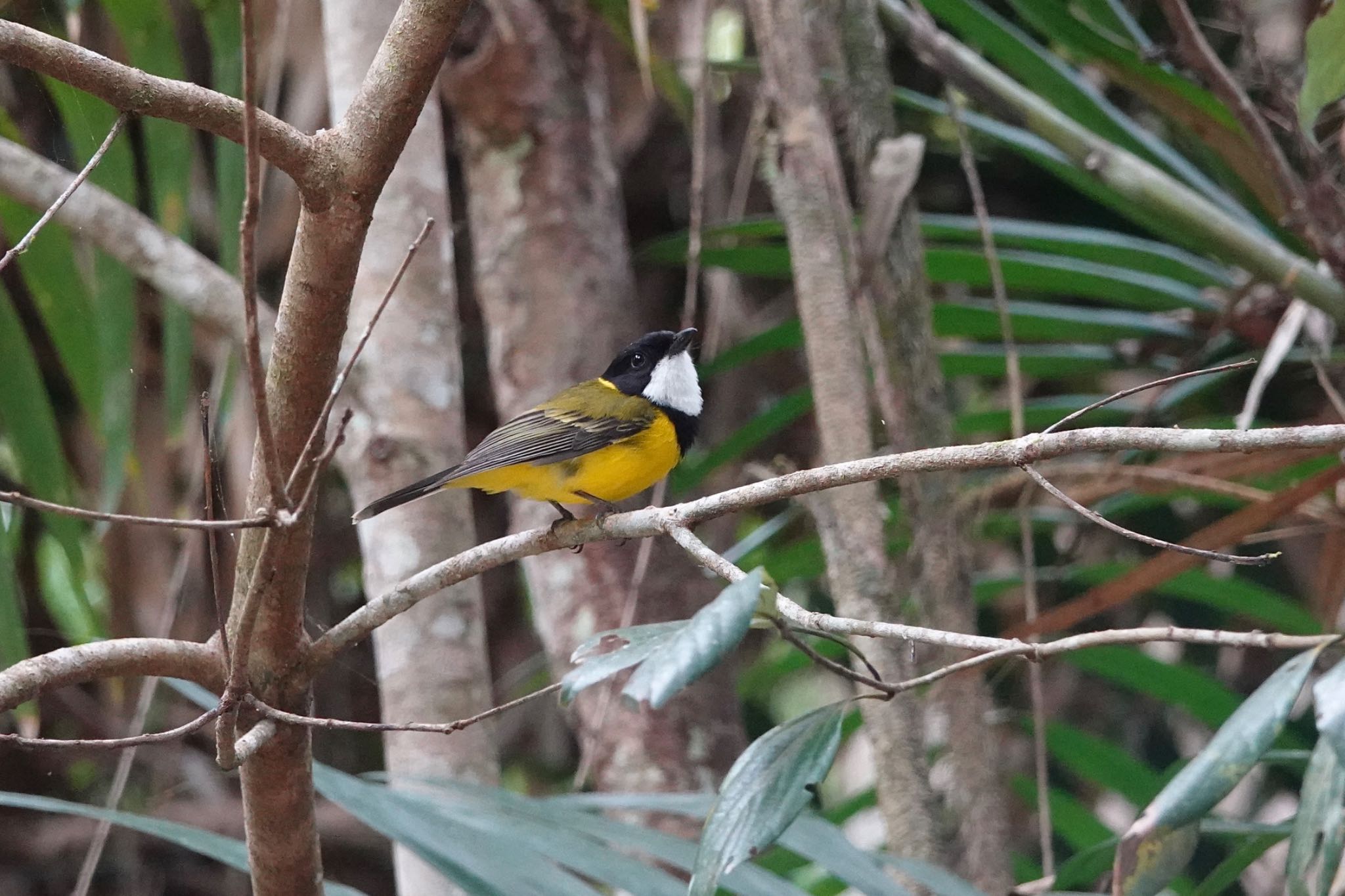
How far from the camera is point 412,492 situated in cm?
292

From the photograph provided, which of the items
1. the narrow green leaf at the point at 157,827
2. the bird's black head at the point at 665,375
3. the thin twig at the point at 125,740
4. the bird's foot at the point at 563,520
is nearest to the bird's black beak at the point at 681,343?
the bird's black head at the point at 665,375

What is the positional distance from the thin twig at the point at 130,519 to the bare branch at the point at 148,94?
16.0 inches

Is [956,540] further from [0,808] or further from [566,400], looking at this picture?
[0,808]

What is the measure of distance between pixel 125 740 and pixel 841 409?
168 cm

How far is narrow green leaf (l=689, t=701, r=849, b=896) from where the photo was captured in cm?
153

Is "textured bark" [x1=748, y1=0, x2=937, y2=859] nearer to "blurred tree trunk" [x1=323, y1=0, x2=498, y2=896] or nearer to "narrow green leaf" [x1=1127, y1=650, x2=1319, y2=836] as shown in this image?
"blurred tree trunk" [x1=323, y1=0, x2=498, y2=896]

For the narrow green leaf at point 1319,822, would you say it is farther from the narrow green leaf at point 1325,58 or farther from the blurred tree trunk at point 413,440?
the blurred tree trunk at point 413,440

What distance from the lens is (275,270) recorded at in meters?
5.28

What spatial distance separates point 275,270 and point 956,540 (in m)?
3.17

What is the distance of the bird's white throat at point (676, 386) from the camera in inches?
146

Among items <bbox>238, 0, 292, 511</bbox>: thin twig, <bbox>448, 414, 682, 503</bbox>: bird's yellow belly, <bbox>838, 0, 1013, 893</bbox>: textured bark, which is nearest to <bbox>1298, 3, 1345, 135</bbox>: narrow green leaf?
<bbox>838, 0, 1013, 893</bbox>: textured bark

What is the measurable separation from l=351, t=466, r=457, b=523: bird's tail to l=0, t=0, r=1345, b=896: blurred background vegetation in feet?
1.06

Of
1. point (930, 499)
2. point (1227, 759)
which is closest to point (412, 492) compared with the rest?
point (930, 499)

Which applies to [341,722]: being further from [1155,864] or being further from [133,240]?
[133,240]
